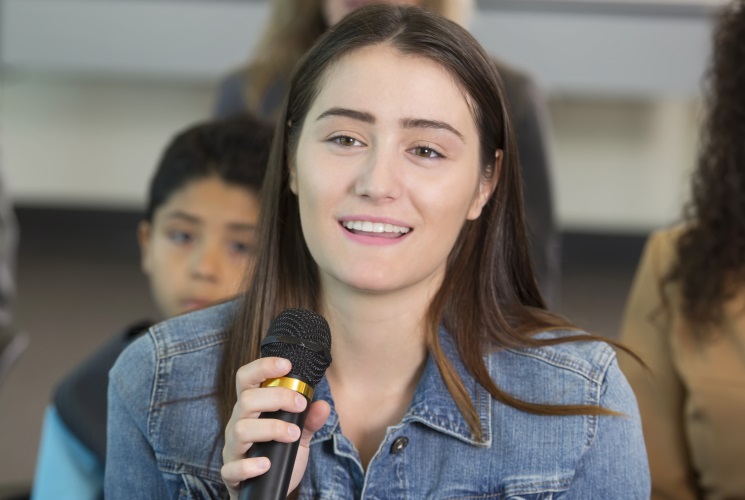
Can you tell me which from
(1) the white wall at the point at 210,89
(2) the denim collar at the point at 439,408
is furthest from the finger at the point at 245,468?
(1) the white wall at the point at 210,89

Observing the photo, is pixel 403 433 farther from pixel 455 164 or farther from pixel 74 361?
pixel 74 361

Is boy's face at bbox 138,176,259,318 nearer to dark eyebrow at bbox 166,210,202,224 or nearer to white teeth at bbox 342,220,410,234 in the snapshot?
dark eyebrow at bbox 166,210,202,224

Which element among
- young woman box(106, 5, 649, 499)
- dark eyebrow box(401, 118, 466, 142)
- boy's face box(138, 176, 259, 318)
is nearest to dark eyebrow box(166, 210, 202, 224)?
boy's face box(138, 176, 259, 318)

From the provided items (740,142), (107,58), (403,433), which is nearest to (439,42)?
(403,433)

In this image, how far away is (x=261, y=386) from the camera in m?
1.09

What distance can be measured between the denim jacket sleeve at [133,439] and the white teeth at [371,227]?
1.12 feet

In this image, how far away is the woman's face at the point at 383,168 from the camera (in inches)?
50.5

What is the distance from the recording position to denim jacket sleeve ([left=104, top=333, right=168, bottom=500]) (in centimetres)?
140

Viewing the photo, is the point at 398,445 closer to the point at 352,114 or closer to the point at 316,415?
the point at 316,415

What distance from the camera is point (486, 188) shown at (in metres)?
1.44

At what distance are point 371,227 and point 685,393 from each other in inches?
30.6

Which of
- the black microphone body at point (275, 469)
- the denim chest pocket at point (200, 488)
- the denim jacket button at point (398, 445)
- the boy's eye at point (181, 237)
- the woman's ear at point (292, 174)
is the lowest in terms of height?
the denim chest pocket at point (200, 488)

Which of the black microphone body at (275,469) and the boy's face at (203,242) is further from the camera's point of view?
the boy's face at (203,242)

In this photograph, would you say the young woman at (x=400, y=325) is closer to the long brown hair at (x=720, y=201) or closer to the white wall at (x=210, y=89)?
the long brown hair at (x=720, y=201)
